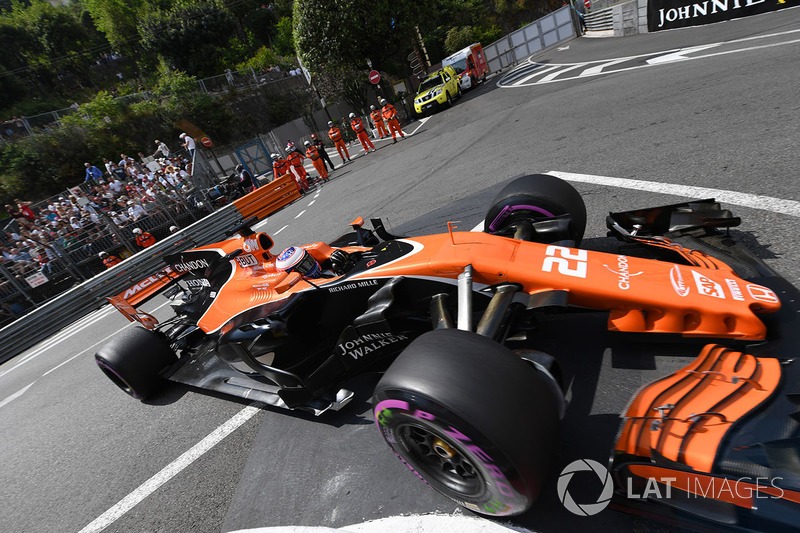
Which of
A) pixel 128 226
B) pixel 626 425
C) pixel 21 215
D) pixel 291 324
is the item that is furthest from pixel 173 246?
pixel 626 425

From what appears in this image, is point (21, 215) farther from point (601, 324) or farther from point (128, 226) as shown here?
point (601, 324)

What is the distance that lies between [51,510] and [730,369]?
498cm

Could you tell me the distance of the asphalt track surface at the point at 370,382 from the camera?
2.43 metres

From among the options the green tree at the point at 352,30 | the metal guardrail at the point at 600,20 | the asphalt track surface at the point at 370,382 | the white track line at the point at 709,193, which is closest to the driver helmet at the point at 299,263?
the asphalt track surface at the point at 370,382

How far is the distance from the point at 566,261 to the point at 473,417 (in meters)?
1.29

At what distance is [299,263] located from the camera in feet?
10.7

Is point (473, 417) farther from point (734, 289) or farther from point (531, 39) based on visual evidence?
point (531, 39)

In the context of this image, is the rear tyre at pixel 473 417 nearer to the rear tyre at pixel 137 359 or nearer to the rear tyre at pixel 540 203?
the rear tyre at pixel 540 203

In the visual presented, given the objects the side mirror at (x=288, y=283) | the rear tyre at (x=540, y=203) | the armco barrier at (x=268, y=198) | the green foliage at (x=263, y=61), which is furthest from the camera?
the green foliage at (x=263, y=61)

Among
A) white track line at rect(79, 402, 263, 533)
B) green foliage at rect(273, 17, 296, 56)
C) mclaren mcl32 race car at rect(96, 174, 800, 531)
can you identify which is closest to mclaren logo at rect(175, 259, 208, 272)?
mclaren mcl32 race car at rect(96, 174, 800, 531)

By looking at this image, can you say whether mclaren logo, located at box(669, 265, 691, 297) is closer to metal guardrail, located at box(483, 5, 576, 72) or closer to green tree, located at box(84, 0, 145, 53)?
metal guardrail, located at box(483, 5, 576, 72)

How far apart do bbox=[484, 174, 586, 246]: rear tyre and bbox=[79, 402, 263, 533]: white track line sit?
2834 millimetres

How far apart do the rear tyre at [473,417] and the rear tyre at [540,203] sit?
1.61 meters

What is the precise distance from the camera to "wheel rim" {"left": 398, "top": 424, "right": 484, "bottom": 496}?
1.99 meters
